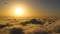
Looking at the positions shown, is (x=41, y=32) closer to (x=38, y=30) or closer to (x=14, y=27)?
(x=38, y=30)

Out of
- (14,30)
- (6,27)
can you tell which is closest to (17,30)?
(14,30)

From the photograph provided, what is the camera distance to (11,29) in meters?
35.0

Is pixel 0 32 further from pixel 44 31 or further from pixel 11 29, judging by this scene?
pixel 44 31

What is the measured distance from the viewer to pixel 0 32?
34.6 m

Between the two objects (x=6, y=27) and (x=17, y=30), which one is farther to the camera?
(x=6, y=27)

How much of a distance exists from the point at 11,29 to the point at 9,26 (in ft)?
5.88

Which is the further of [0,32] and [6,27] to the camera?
[6,27]

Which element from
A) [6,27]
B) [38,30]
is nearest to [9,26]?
[6,27]

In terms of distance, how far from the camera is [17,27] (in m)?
34.9

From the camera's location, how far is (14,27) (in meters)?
35.2

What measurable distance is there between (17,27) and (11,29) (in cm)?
84

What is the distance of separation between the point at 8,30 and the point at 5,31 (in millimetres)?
406

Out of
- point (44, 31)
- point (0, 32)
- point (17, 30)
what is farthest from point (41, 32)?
point (0, 32)

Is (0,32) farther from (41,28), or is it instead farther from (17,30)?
(41,28)
